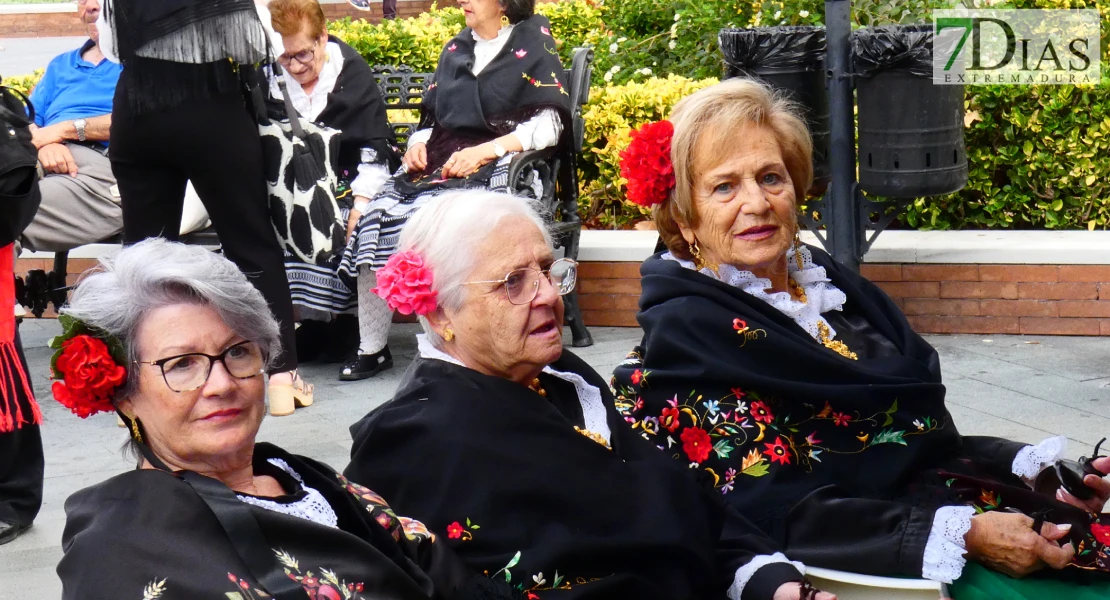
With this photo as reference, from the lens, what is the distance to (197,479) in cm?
236

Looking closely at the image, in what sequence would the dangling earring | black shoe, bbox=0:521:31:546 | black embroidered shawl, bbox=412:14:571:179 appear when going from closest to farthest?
the dangling earring
black shoe, bbox=0:521:31:546
black embroidered shawl, bbox=412:14:571:179

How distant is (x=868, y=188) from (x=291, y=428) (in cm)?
288

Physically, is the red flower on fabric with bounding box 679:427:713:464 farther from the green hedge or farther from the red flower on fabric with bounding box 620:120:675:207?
the green hedge

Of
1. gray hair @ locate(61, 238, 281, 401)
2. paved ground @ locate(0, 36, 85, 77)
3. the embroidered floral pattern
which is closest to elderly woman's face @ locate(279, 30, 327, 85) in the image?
the embroidered floral pattern

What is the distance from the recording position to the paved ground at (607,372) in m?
5.00

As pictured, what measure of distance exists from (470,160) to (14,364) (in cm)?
270

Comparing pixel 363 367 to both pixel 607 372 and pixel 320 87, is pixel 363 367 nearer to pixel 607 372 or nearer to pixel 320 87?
pixel 607 372

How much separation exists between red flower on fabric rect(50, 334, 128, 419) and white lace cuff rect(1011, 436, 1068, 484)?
2.17 meters

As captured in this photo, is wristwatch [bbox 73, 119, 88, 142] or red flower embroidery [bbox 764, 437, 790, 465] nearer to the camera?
red flower embroidery [bbox 764, 437, 790, 465]

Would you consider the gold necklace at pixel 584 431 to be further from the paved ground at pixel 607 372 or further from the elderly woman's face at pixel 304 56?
the elderly woman's face at pixel 304 56

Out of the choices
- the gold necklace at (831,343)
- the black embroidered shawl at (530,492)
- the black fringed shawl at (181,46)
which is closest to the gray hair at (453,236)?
the black embroidered shawl at (530,492)

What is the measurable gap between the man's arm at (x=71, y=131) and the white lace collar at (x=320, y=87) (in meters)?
1.01

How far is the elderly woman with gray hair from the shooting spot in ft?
7.19

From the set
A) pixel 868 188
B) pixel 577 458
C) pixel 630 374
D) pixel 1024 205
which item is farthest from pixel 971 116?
pixel 577 458
